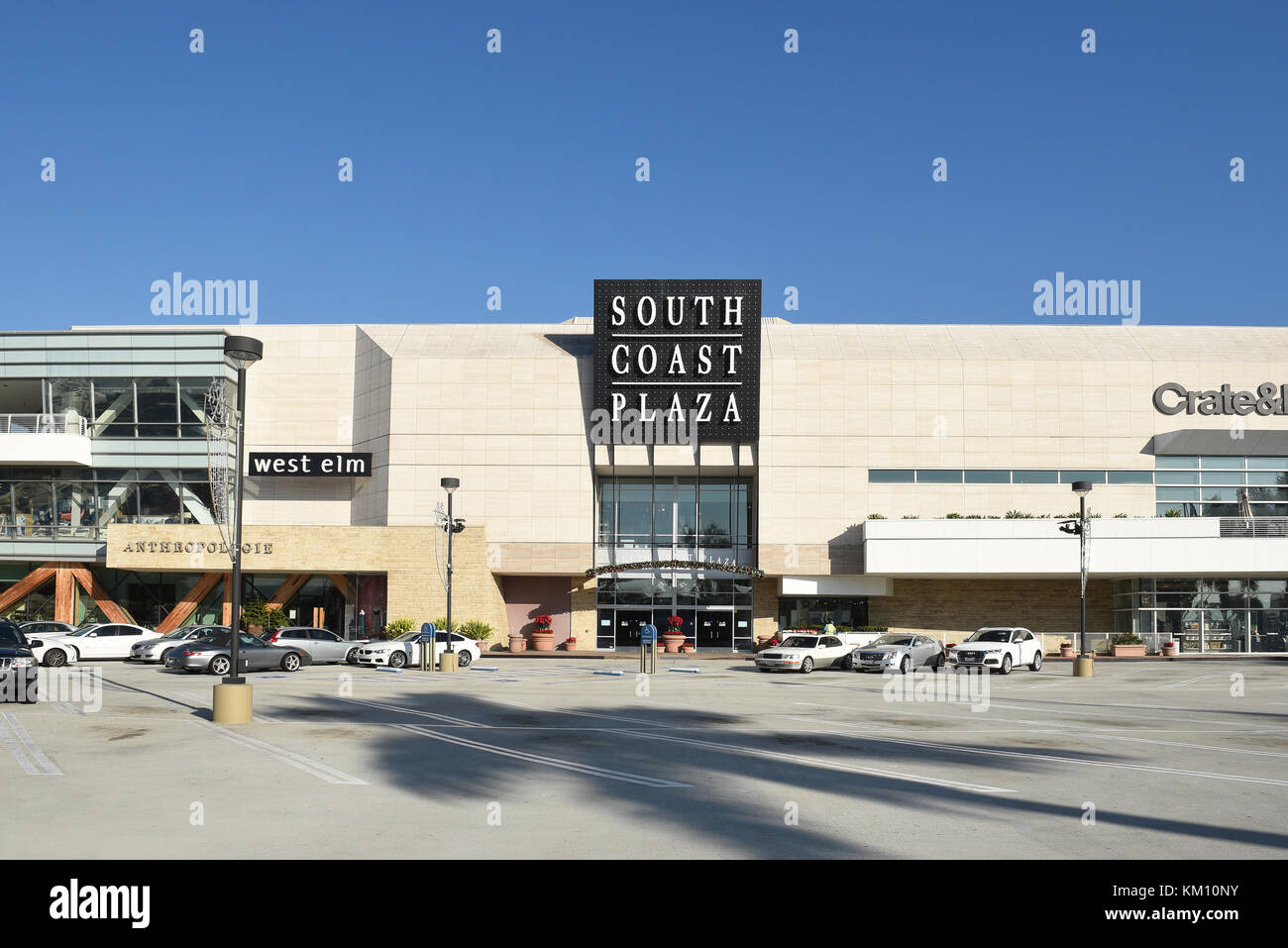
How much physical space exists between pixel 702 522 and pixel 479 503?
34.8 ft

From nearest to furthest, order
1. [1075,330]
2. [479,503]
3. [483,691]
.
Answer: [483,691] < [479,503] < [1075,330]

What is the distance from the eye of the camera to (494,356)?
161 ft

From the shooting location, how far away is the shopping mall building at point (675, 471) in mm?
47625

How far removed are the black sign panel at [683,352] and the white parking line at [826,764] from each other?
31.2m

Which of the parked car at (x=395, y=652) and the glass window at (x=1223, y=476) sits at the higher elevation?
the glass window at (x=1223, y=476)

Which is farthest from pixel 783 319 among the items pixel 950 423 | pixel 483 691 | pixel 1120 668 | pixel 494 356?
pixel 483 691

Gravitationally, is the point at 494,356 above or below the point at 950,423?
above

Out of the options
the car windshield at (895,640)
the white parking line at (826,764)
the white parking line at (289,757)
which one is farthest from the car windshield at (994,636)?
the white parking line at (289,757)

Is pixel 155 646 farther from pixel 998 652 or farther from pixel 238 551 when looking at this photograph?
pixel 998 652

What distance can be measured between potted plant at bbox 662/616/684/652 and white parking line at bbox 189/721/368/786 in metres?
30.3

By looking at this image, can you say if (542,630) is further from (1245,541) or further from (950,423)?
(1245,541)

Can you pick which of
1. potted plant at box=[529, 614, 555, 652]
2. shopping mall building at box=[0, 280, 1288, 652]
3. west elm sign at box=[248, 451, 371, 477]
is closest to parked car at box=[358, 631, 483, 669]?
shopping mall building at box=[0, 280, 1288, 652]

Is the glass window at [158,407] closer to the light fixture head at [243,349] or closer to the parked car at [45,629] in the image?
the parked car at [45,629]

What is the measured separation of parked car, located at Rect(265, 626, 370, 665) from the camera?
116 ft
